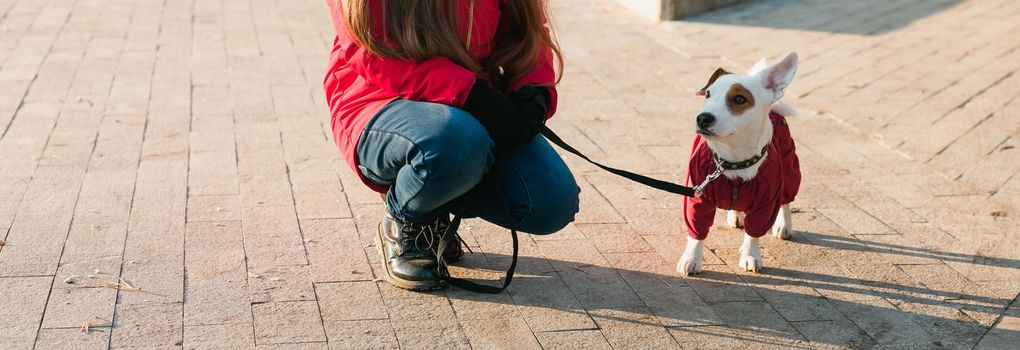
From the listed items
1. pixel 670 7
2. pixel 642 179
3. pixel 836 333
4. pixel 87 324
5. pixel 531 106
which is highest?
pixel 531 106

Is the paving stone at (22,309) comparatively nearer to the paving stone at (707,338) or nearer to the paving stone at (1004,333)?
the paving stone at (707,338)

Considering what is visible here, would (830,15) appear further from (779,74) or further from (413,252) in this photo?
(413,252)

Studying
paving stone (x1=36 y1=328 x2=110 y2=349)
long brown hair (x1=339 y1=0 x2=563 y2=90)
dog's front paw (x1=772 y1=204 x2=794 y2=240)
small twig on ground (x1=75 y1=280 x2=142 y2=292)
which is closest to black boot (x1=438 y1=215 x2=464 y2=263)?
long brown hair (x1=339 y1=0 x2=563 y2=90)

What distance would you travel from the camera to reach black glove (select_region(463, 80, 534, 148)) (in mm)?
3781

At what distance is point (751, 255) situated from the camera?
14.2 ft

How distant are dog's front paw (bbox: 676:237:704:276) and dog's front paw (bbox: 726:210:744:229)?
23.3 inches

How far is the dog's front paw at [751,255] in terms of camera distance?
4332 mm

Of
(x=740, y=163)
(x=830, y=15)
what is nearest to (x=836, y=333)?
(x=740, y=163)

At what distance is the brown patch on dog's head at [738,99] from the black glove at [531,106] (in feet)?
2.14

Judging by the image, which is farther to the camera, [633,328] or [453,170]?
[633,328]

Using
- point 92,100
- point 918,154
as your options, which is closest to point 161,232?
point 92,100

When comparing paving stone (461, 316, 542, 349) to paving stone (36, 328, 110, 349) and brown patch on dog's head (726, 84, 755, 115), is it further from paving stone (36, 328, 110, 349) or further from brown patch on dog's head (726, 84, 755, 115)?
paving stone (36, 328, 110, 349)

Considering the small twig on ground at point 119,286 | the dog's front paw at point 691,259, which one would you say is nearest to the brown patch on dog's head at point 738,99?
the dog's front paw at point 691,259

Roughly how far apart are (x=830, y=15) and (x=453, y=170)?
22.1ft
